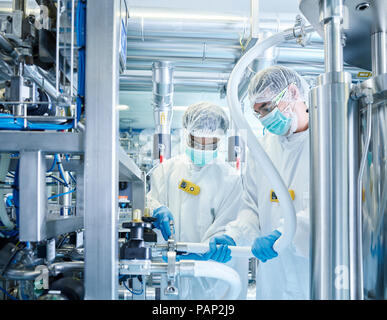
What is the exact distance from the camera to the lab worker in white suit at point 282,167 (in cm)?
149

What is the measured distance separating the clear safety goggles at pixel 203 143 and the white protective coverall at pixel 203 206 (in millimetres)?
158

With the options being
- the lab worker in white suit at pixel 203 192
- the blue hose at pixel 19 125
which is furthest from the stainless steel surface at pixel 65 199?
the lab worker in white suit at pixel 203 192

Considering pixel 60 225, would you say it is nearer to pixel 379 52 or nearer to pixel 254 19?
pixel 379 52

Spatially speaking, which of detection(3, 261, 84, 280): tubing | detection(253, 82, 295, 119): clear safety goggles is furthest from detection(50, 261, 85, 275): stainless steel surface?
detection(253, 82, 295, 119): clear safety goggles

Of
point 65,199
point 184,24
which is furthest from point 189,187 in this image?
point 184,24

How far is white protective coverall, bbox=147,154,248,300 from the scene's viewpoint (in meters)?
2.07

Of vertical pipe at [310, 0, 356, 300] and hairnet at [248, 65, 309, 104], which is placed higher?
hairnet at [248, 65, 309, 104]

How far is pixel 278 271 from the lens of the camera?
1694 millimetres

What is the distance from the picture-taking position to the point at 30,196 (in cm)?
60

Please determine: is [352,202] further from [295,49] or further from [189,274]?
[295,49]

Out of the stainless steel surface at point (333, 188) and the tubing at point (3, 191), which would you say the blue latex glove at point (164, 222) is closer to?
the tubing at point (3, 191)

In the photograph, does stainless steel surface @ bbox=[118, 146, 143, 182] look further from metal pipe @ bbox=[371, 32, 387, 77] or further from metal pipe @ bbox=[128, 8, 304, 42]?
metal pipe @ bbox=[128, 8, 304, 42]

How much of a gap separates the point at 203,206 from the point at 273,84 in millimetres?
958
